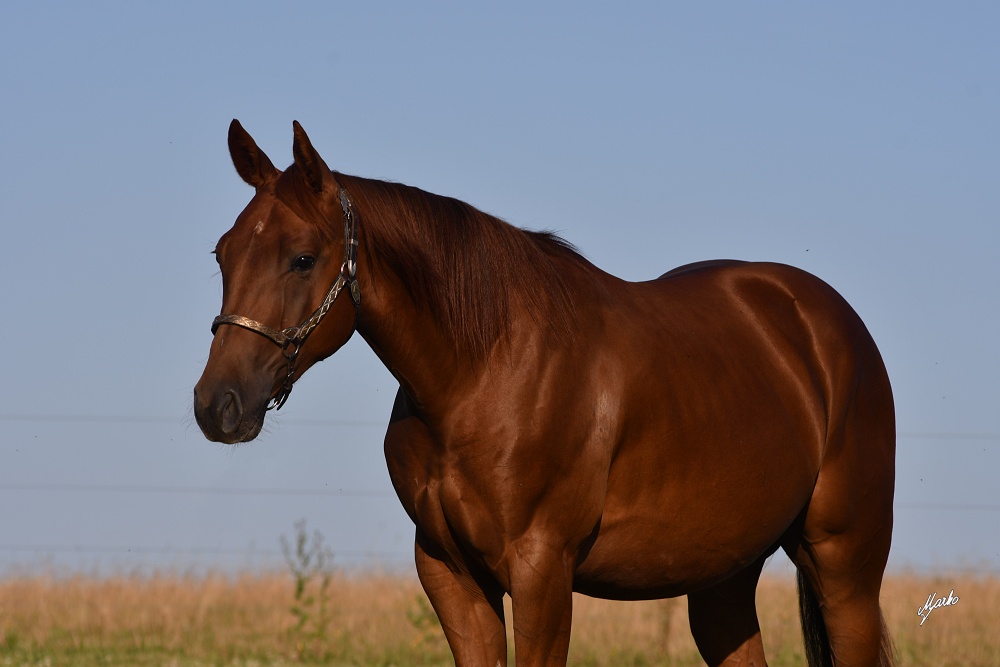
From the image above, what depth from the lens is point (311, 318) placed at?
3.40m

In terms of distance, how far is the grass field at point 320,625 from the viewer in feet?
25.2

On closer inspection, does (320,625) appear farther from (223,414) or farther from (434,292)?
(223,414)

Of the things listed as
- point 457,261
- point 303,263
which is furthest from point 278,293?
point 457,261

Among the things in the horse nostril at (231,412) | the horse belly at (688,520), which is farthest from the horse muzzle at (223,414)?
the horse belly at (688,520)

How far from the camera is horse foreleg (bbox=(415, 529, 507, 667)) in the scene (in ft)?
13.0

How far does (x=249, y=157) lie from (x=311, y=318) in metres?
0.63

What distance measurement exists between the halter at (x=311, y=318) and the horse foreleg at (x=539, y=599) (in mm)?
916

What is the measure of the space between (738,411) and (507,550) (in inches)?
47.2

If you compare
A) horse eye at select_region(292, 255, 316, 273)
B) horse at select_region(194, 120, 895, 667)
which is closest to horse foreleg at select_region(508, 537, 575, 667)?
horse at select_region(194, 120, 895, 667)

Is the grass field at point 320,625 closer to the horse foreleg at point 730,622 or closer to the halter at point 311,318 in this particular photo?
the horse foreleg at point 730,622

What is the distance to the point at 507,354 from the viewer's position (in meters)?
3.78

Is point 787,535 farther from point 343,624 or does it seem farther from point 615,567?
point 343,624

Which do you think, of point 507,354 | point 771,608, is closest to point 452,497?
point 507,354

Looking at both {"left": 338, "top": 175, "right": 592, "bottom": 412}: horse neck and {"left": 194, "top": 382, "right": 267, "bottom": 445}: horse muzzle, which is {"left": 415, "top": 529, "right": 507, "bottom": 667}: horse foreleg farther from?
{"left": 194, "top": 382, "right": 267, "bottom": 445}: horse muzzle
